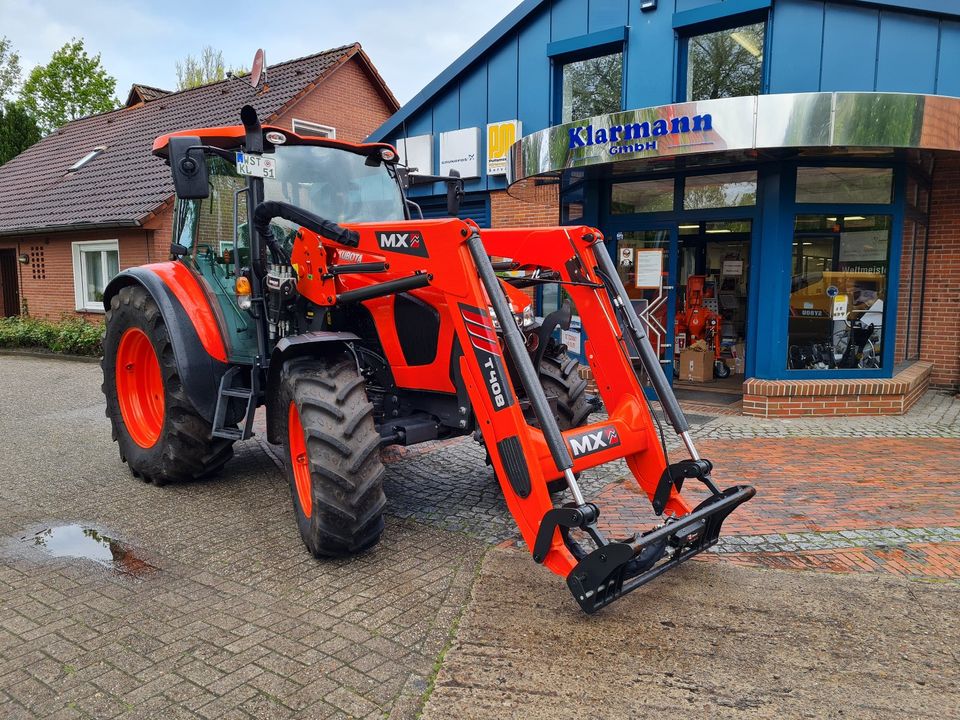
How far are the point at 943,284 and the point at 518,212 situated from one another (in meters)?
5.73

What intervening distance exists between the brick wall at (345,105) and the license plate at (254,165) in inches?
487

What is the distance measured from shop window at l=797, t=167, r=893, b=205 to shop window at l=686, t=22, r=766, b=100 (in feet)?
4.21

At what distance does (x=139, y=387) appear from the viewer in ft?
20.5

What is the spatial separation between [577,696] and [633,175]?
744 cm

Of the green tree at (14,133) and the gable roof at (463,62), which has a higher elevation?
the green tree at (14,133)

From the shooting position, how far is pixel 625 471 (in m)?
6.07

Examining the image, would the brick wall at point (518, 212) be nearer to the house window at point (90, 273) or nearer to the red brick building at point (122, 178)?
the red brick building at point (122, 178)

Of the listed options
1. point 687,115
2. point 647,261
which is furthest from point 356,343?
point 647,261

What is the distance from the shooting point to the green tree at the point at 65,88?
125 feet

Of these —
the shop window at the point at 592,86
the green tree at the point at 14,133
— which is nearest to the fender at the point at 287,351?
the shop window at the point at 592,86

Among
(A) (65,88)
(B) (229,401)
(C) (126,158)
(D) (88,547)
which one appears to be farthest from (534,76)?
(A) (65,88)

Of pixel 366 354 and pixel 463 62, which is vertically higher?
pixel 463 62

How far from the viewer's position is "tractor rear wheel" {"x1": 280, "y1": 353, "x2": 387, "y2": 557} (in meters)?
3.86

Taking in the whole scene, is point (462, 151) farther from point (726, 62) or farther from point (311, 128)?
point (311, 128)
